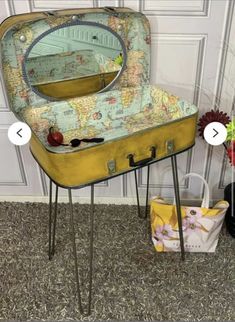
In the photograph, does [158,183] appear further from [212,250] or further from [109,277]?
[109,277]

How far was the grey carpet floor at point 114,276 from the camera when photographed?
1.25 metres

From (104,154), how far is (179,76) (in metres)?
0.61

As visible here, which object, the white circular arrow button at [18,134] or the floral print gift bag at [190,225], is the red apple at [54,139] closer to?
the white circular arrow button at [18,134]

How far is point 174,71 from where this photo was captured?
140cm

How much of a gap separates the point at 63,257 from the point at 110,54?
2.80 ft

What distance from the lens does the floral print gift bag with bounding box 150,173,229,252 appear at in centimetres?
138

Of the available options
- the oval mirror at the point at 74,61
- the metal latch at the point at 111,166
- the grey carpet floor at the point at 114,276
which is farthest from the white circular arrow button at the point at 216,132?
the grey carpet floor at the point at 114,276

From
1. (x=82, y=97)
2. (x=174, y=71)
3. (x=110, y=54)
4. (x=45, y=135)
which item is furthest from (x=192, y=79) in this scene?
(x=45, y=135)

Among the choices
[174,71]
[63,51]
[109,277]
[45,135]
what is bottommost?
[109,277]

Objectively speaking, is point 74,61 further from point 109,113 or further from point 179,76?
point 179,76

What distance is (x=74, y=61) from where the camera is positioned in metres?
1.26

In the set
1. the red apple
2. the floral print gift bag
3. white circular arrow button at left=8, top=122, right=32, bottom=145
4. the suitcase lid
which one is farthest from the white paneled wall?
white circular arrow button at left=8, top=122, right=32, bottom=145

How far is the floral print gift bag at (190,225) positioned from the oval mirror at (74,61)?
1.76ft

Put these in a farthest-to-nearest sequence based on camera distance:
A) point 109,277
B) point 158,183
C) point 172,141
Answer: point 158,183, point 109,277, point 172,141
